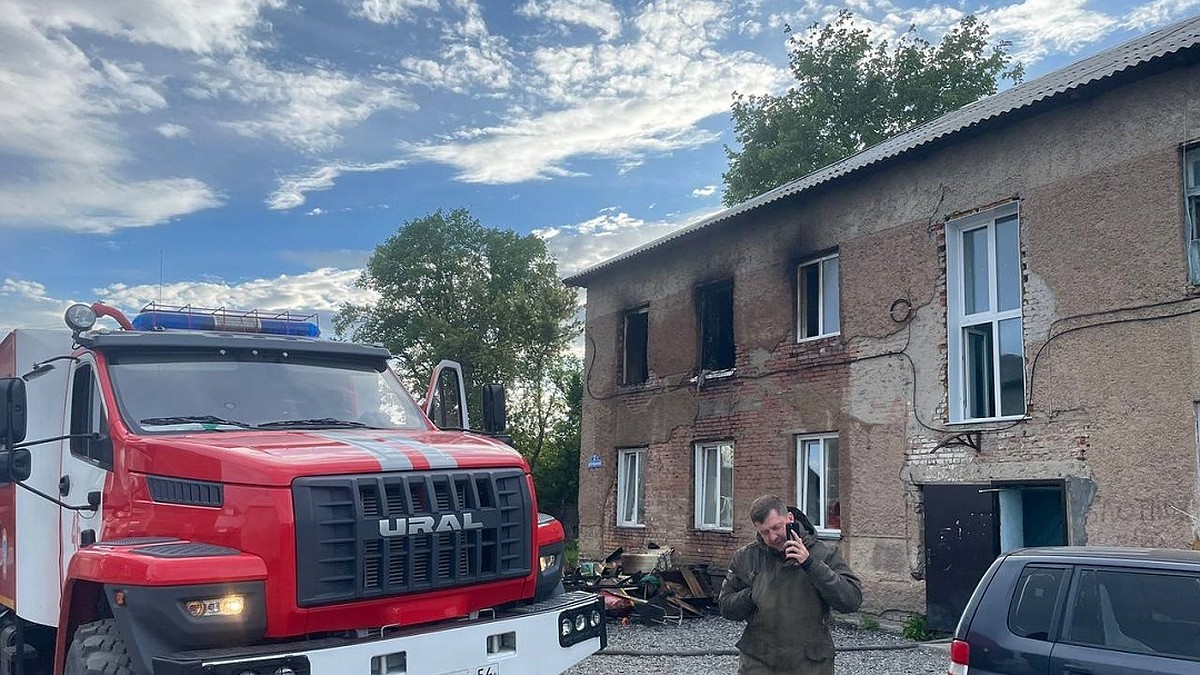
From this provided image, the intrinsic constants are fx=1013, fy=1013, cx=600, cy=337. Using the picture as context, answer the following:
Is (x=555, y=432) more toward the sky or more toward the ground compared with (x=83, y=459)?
more toward the sky

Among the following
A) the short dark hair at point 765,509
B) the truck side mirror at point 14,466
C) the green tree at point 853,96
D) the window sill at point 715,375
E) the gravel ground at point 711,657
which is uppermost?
the green tree at point 853,96

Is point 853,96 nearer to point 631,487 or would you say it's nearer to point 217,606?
point 631,487

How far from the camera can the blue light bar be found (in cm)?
672

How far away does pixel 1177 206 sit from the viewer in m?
8.99

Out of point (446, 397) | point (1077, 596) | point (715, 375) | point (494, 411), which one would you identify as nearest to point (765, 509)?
point (1077, 596)

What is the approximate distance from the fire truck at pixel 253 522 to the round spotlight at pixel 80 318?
0.05 feet

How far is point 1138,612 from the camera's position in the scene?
479 cm

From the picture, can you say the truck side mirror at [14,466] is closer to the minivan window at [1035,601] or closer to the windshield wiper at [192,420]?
the windshield wiper at [192,420]

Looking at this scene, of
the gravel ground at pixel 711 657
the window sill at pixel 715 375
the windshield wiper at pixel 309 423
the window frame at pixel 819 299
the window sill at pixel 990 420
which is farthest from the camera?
the window sill at pixel 715 375

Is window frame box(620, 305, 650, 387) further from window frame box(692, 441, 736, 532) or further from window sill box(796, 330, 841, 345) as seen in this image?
window sill box(796, 330, 841, 345)

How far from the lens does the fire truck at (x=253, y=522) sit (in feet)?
15.4

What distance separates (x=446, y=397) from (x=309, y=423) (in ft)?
4.95

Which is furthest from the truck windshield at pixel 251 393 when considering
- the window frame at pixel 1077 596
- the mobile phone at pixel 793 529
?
the window frame at pixel 1077 596

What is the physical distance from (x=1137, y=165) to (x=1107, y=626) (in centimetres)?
597
